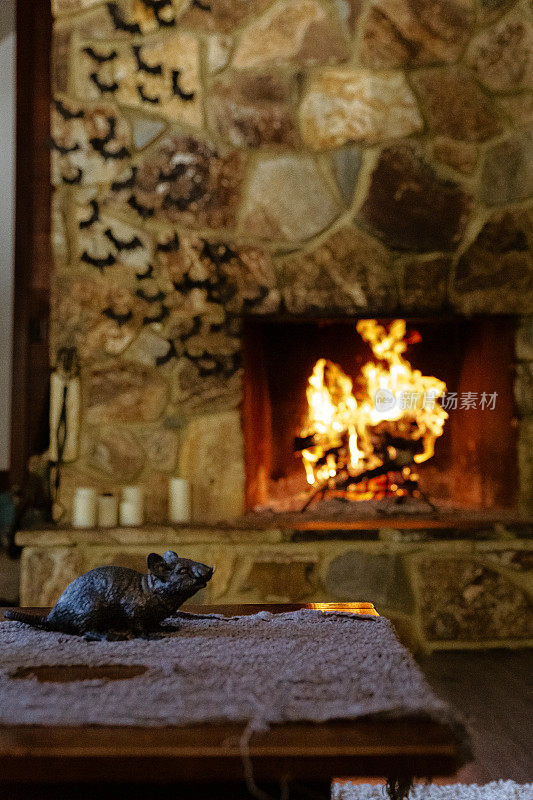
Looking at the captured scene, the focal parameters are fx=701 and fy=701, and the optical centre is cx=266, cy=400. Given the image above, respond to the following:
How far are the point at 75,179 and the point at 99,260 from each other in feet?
0.98

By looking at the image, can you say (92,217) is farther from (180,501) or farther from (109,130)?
(180,501)

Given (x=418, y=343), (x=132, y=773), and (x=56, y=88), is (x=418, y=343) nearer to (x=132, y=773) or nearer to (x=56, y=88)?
(x=56, y=88)

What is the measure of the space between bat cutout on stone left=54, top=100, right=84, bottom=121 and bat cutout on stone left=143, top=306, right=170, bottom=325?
2.42 ft

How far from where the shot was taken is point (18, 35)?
2.97m

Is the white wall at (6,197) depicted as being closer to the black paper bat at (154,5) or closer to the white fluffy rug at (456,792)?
the black paper bat at (154,5)

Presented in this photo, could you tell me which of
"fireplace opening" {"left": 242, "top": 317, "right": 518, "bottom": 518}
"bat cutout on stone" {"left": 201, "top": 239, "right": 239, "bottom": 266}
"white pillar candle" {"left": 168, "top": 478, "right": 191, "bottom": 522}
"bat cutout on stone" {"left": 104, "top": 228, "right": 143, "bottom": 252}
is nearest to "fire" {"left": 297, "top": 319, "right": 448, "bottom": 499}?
"fireplace opening" {"left": 242, "top": 317, "right": 518, "bottom": 518}

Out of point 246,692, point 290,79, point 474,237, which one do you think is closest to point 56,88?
point 290,79

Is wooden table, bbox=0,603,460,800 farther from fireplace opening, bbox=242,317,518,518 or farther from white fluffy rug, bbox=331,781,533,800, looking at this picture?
fireplace opening, bbox=242,317,518,518

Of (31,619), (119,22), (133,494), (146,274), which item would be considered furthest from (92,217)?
(31,619)

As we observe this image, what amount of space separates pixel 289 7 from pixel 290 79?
26 centimetres

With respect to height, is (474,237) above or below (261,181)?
below

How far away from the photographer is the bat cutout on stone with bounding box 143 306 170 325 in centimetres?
248

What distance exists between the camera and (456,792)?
4.81ft

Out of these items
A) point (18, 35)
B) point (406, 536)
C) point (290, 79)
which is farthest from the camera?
point (18, 35)
